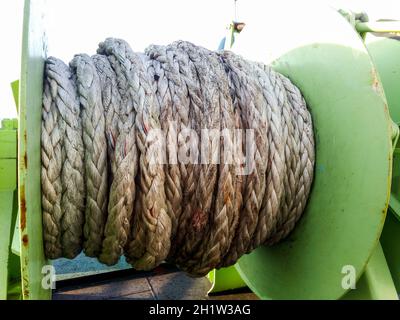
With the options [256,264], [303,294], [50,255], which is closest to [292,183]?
[303,294]

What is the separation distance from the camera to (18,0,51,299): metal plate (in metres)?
0.83

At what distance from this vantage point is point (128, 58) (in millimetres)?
A: 1193

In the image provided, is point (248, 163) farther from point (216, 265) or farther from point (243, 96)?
point (216, 265)

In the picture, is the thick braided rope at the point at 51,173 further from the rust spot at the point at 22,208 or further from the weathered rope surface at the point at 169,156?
the rust spot at the point at 22,208

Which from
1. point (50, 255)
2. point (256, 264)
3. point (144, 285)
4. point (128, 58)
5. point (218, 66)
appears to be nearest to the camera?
point (50, 255)

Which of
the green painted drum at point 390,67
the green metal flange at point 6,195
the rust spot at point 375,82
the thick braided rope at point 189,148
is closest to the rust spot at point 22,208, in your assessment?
the thick braided rope at point 189,148

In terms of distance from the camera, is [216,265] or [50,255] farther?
[216,265]

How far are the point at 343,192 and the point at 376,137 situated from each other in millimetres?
206

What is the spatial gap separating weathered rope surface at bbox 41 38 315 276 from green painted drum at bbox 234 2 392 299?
0.08m

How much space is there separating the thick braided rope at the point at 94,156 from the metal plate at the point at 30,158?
0.14 meters

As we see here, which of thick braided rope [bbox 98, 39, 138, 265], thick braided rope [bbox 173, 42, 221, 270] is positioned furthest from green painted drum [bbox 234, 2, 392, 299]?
thick braided rope [bbox 98, 39, 138, 265]

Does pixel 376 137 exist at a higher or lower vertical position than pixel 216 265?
higher

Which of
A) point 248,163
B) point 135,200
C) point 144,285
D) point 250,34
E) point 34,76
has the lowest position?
point 144,285

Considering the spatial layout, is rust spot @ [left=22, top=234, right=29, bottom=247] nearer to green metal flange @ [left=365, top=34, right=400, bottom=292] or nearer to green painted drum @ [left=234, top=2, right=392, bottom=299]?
green painted drum @ [left=234, top=2, right=392, bottom=299]
